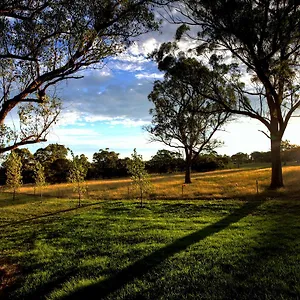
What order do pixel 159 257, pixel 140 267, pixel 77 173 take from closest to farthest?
pixel 140 267, pixel 159 257, pixel 77 173

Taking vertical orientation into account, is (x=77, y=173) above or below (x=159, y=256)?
above

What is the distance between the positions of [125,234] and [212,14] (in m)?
13.9

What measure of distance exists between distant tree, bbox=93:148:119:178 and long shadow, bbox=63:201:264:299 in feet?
199

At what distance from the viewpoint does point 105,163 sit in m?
72.9

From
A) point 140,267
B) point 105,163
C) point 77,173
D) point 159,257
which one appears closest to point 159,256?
point 159,257

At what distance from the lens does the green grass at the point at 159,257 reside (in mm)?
6039

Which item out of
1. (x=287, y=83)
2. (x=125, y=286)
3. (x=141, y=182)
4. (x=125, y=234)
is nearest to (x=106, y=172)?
(x=141, y=182)

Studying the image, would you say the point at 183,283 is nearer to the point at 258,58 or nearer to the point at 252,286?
the point at 252,286

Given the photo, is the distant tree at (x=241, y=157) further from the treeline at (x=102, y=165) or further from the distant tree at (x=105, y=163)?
the distant tree at (x=105, y=163)

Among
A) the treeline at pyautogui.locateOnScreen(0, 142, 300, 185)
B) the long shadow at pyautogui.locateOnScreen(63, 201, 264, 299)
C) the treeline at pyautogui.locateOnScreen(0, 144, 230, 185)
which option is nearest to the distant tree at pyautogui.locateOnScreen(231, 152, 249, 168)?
the treeline at pyautogui.locateOnScreen(0, 142, 300, 185)

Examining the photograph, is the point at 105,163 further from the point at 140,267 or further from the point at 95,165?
the point at 140,267

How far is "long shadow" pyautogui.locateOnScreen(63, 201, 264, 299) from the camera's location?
6238 millimetres

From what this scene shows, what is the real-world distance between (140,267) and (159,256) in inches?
36.3

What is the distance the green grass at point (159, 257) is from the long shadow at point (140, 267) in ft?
0.08
